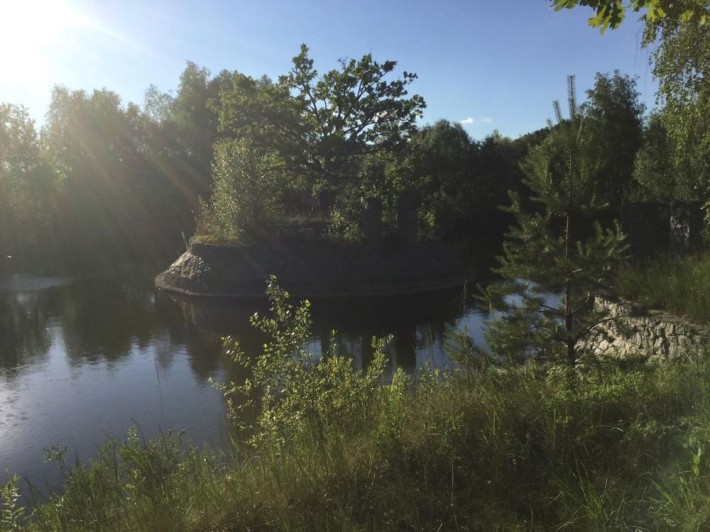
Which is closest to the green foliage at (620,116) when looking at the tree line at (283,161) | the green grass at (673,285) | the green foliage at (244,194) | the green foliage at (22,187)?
the tree line at (283,161)

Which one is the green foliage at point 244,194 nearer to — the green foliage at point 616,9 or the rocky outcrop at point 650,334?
the rocky outcrop at point 650,334

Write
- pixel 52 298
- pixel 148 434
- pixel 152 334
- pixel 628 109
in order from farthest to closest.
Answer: pixel 628 109
pixel 52 298
pixel 152 334
pixel 148 434

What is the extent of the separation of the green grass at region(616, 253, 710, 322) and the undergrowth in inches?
112

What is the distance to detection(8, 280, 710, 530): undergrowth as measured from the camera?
2832 millimetres

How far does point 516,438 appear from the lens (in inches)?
136

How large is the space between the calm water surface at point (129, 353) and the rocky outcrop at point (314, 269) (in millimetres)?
1248

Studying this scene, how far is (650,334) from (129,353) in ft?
34.7

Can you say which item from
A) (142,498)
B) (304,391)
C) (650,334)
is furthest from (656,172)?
(142,498)

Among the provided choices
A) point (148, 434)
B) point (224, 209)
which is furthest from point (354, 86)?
point (148, 434)

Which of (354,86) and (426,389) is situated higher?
(354,86)

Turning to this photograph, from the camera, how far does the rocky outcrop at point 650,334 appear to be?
6234 millimetres

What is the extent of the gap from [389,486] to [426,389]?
1.47 metres

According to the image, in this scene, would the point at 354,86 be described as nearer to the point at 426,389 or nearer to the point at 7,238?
the point at 426,389

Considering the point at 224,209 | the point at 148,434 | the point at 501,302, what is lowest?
the point at 148,434
